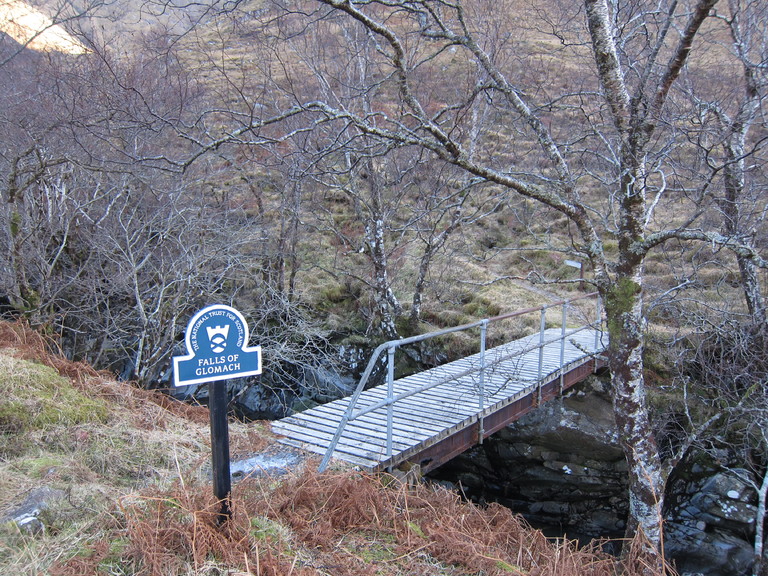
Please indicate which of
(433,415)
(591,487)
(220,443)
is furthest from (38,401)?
(591,487)

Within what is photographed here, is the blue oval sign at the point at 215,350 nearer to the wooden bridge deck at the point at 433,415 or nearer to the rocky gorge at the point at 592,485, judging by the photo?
the wooden bridge deck at the point at 433,415

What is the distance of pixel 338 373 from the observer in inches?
505

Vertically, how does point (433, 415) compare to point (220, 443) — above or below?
below

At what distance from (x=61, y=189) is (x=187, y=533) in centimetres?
1008

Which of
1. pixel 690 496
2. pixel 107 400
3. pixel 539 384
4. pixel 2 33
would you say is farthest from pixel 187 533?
pixel 2 33

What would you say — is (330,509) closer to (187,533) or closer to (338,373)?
(187,533)

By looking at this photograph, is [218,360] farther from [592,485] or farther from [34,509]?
[592,485]

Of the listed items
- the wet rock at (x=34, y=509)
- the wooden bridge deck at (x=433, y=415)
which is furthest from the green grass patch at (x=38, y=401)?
the wooden bridge deck at (x=433, y=415)

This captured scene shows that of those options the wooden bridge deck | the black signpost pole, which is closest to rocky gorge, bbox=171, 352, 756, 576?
the wooden bridge deck

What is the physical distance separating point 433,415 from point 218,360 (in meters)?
4.50

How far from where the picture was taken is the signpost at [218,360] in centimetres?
271

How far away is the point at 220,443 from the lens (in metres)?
3.00

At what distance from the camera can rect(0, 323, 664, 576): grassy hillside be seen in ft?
9.77

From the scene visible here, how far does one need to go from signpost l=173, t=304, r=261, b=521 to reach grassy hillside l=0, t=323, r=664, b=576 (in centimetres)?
34
